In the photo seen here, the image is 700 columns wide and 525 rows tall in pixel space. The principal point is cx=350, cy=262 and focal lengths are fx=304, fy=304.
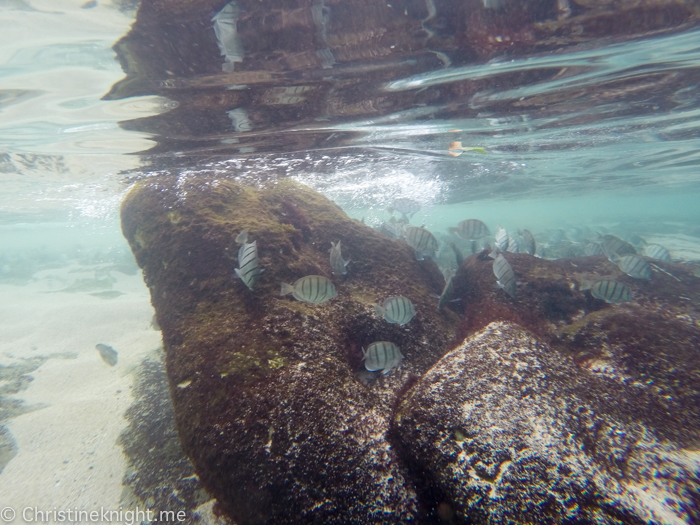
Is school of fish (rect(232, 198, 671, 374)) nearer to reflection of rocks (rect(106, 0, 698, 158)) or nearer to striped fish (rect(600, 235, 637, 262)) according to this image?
striped fish (rect(600, 235, 637, 262))

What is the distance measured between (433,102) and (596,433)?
915cm

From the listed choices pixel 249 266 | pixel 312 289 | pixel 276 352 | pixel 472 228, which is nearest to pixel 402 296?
pixel 312 289

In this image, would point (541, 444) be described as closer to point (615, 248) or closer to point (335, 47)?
point (335, 47)

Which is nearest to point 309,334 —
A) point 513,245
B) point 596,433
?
point 596,433

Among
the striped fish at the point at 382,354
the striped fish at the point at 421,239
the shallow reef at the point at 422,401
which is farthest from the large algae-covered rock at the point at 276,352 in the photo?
the striped fish at the point at 421,239

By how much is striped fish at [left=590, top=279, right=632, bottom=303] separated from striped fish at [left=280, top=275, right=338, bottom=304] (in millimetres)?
4831

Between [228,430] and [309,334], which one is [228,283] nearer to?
[309,334]

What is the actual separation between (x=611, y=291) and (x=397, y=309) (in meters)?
4.07

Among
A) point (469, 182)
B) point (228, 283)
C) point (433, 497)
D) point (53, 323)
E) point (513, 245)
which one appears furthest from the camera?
point (469, 182)

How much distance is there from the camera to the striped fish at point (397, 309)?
445 centimetres

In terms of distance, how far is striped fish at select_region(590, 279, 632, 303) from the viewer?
539 centimetres

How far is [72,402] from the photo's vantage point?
7.31 metres

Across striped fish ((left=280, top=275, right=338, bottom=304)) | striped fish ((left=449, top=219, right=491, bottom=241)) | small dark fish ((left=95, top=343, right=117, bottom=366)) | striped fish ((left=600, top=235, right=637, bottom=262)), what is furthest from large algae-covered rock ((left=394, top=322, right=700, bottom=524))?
small dark fish ((left=95, top=343, right=117, bottom=366))

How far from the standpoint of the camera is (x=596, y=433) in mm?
3102
